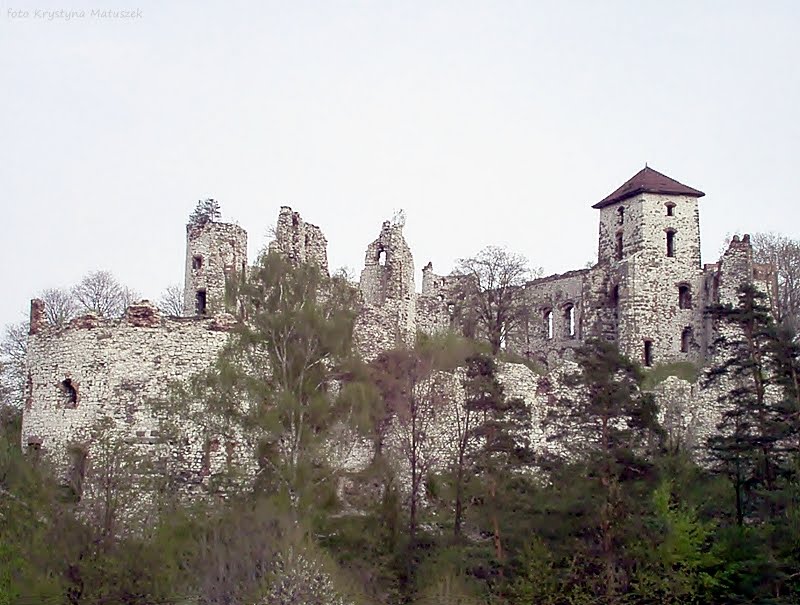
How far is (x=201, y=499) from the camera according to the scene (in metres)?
25.5

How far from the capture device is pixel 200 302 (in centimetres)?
3284

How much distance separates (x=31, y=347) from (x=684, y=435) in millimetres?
18558

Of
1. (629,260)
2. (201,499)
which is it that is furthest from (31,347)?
(629,260)

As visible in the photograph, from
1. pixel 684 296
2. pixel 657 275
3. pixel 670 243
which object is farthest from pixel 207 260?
pixel 684 296

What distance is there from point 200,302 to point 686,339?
1918cm

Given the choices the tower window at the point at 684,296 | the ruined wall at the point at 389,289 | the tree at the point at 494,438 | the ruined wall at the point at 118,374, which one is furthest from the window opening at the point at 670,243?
the ruined wall at the point at 118,374

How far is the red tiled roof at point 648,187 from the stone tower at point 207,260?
17.4m

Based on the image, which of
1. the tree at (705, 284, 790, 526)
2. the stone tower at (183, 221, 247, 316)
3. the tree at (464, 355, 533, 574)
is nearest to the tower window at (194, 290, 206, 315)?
the stone tower at (183, 221, 247, 316)

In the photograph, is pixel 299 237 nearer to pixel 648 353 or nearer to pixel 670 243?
pixel 648 353

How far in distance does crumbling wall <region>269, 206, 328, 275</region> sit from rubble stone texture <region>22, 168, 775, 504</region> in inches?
1.6

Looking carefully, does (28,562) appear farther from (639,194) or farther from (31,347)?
(639,194)

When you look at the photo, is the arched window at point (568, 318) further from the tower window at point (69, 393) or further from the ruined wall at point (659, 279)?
the tower window at point (69, 393)

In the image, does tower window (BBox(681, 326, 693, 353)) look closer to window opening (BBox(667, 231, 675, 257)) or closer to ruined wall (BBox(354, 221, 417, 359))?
window opening (BBox(667, 231, 675, 257))

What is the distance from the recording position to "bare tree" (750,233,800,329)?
49406 millimetres
